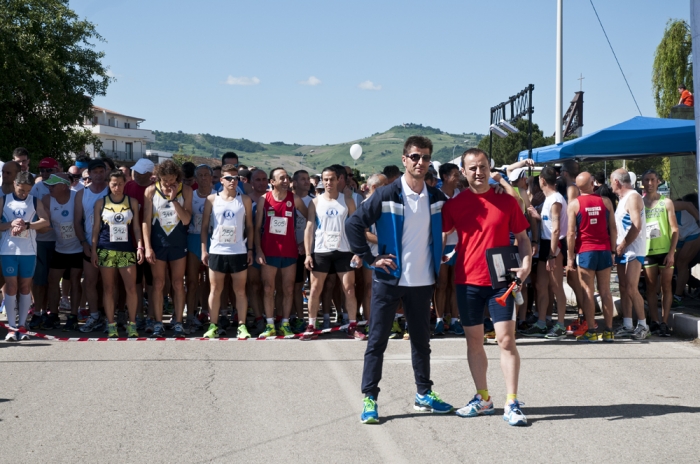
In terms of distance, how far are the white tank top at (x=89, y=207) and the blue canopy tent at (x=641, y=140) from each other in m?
8.13

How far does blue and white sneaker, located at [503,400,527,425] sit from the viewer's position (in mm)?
5805

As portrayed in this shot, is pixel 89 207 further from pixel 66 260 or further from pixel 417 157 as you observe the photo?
pixel 417 157

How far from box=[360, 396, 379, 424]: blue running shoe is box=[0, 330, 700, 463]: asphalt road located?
0.06m

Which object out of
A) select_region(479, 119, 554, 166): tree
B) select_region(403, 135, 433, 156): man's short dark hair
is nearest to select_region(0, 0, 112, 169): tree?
select_region(403, 135, 433, 156): man's short dark hair

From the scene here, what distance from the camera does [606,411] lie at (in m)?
6.22

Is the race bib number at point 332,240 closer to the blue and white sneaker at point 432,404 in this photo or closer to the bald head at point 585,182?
the bald head at point 585,182

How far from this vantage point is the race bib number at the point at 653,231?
1027 cm

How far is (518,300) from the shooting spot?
600 centimetres

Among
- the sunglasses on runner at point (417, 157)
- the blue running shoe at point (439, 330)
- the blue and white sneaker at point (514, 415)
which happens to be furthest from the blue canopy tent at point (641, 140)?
the blue and white sneaker at point (514, 415)

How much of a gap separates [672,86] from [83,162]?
27.1m

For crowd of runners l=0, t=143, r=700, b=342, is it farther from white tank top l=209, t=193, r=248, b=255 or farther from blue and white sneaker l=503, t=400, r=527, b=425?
blue and white sneaker l=503, t=400, r=527, b=425

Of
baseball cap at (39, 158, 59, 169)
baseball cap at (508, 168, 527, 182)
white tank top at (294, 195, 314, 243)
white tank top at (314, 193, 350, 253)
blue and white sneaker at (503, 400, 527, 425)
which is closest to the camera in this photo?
blue and white sneaker at (503, 400, 527, 425)

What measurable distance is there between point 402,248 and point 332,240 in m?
4.02

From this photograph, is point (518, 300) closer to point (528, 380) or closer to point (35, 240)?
point (528, 380)
